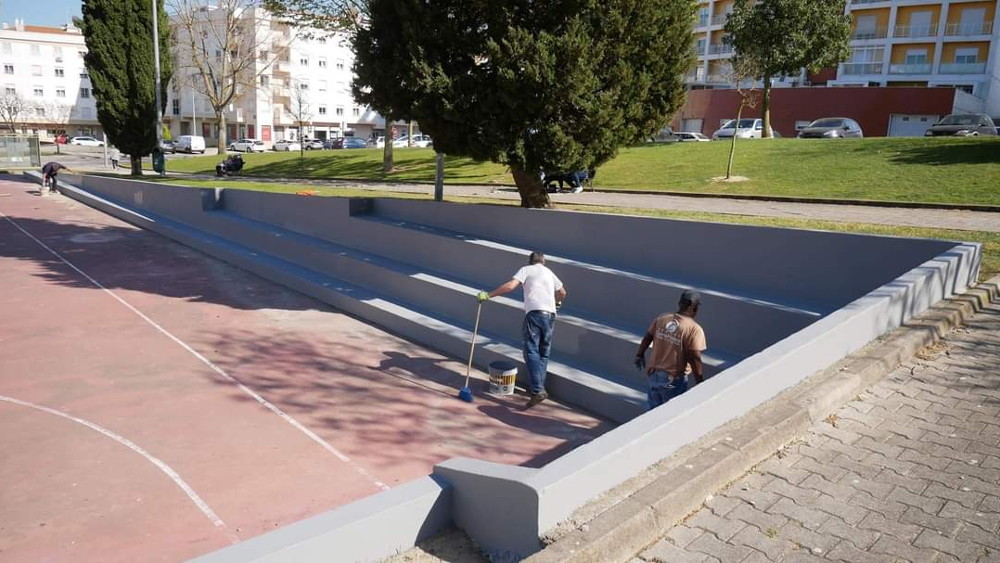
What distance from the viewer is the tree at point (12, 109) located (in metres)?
74.9

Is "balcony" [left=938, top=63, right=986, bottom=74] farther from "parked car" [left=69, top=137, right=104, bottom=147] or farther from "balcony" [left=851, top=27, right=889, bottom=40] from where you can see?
"parked car" [left=69, top=137, right=104, bottom=147]

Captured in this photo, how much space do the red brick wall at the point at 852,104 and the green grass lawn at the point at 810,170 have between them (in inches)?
531

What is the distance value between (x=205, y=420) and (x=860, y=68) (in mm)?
57818

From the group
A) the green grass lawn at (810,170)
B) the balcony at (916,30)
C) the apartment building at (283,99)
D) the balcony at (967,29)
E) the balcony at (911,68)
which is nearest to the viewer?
the green grass lawn at (810,170)

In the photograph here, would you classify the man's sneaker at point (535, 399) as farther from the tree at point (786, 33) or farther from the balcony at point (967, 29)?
the balcony at point (967, 29)

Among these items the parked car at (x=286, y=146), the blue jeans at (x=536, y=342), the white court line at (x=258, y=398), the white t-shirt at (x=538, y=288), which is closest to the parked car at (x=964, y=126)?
the white t-shirt at (x=538, y=288)

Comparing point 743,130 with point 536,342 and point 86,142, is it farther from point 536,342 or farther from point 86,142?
point 86,142

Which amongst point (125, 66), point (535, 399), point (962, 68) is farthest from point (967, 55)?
point (535, 399)

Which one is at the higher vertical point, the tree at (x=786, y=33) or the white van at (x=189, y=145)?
the tree at (x=786, y=33)

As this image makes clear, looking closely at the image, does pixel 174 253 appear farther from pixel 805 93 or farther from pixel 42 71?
pixel 42 71

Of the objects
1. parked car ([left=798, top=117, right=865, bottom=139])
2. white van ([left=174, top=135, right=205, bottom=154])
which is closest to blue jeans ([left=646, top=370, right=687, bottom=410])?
parked car ([left=798, top=117, right=865, bottom=139])

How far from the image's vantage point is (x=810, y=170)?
21.9 m

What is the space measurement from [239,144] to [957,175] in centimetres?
5515

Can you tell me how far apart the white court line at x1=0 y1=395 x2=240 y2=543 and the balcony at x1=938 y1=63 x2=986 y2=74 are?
57716 mm
